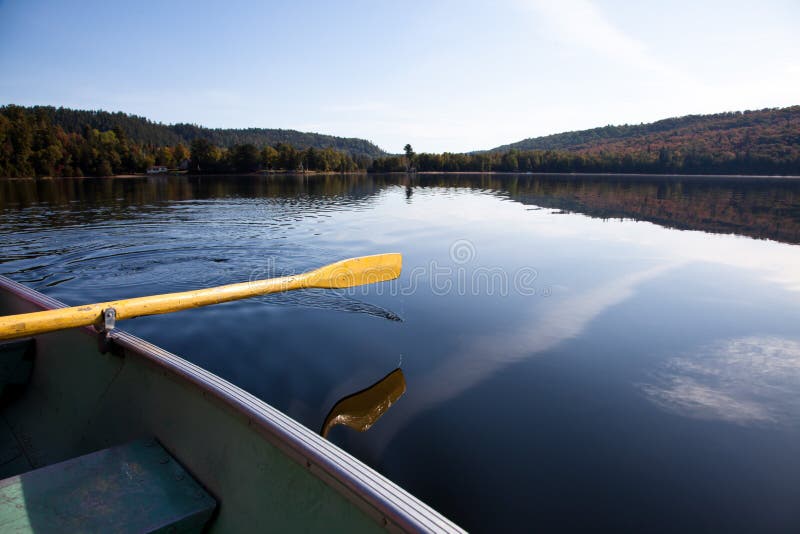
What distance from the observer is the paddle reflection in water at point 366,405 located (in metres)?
4.00

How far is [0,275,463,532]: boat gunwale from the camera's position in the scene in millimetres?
1442

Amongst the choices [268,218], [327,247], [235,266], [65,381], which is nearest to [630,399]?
[65,381]

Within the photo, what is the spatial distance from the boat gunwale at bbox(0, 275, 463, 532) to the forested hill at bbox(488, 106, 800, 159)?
118299 mm

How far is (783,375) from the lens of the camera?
16.8ft

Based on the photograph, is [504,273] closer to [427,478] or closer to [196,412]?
[427,478]

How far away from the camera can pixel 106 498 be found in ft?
7.11

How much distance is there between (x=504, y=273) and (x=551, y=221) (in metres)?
10.3

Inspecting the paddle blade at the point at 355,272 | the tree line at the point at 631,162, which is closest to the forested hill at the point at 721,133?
the tree line at the point at 631,162

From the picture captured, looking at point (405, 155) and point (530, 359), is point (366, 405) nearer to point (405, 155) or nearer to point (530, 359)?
point (530, 359)

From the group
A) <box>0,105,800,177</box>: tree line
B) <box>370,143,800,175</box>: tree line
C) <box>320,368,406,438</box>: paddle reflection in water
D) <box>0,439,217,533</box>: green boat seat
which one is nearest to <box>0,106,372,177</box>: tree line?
<box>0,105,800,177</box>: tree line

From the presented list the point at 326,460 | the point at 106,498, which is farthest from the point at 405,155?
the point at 326,460

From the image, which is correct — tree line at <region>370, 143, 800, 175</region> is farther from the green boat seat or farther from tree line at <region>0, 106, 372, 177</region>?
the green boat seat

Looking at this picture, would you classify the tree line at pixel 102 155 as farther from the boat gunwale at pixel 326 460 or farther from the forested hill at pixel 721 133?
the boat gunwale at pixel 326 460

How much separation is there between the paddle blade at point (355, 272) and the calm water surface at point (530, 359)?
0.79 meters
